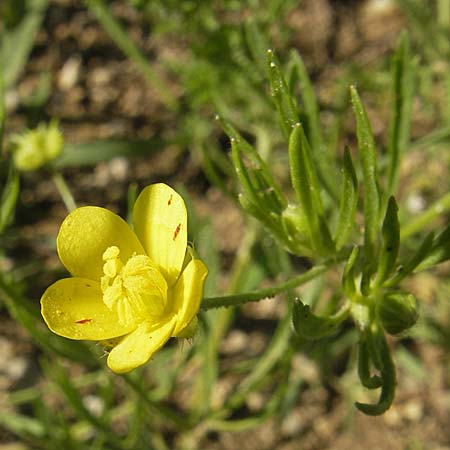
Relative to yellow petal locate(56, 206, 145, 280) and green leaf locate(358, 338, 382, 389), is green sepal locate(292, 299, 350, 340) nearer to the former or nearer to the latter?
green leaf locate(358, 338, 382, 389)

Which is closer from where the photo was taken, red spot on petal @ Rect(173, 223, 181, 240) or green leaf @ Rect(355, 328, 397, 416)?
red spot on petal @ Rect(173, 223, 181, 240)

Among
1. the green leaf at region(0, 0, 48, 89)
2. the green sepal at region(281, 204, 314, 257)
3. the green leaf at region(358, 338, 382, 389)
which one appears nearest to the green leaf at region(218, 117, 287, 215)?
the green sepal at region(281, 204, 314, 257)

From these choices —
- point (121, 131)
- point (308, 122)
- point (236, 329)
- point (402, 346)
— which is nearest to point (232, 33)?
point (308, 122)

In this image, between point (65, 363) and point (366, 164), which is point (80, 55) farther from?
point (366, 164)

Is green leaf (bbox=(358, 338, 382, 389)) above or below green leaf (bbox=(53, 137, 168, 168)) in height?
above

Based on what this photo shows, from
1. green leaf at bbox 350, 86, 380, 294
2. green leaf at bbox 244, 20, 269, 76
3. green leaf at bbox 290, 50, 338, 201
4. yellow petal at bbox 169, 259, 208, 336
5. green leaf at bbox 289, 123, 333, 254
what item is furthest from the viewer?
green leaf at bbox 244, 20, 269, 76

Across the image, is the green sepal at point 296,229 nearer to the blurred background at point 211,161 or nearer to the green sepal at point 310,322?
the green sepal at point 310,322

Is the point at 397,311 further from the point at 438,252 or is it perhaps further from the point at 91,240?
the point at 91,240
